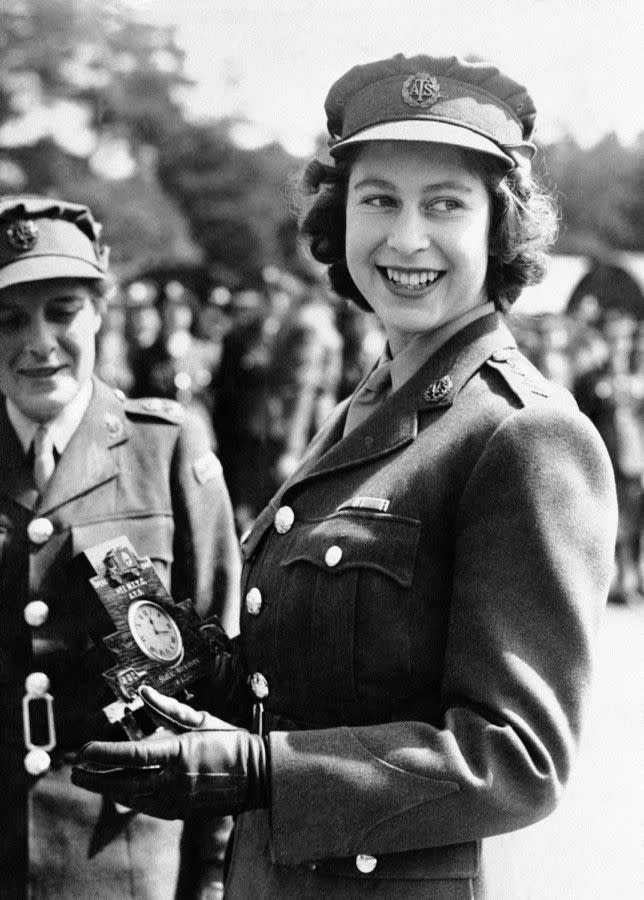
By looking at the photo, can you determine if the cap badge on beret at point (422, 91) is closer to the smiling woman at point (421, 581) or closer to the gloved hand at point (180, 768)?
the smiling woman at point (421, 581)

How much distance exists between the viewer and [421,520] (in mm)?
1979

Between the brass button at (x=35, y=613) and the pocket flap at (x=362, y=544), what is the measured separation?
3.19ft

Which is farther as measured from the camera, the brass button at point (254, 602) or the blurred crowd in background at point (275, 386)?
the blurred crowd in background at point (275, 386)

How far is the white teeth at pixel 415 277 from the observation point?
215 cm

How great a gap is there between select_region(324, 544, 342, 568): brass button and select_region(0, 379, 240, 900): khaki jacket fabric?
105 centimetres

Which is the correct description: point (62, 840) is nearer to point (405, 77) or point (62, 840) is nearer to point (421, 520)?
point (421, 520)

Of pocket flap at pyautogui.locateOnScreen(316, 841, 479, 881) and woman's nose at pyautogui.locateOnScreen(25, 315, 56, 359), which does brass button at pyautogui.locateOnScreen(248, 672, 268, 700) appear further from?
woman's nose at pyautogui.locateOnScreen(25, 315, 56, 359)

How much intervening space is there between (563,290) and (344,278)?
1857cm

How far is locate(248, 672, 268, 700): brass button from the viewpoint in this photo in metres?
2.17

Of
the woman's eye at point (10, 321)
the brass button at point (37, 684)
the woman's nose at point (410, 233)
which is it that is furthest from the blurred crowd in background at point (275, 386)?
the woman's nose at point (410, 233)

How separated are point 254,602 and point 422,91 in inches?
38.5

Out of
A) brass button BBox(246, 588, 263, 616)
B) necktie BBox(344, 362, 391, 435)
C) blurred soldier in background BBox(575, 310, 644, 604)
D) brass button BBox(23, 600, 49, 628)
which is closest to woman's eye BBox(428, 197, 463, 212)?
necktie BBox(344, 362, 391, 435)

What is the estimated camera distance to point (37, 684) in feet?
9.37

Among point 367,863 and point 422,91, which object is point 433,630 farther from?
point 422,91
